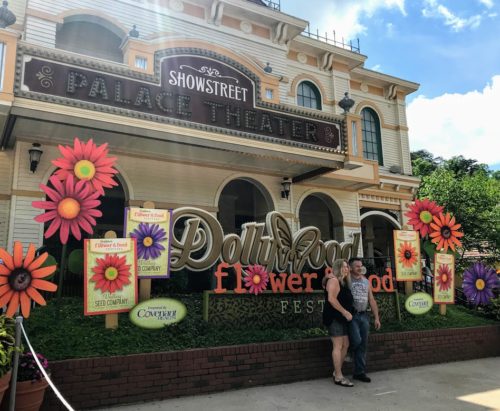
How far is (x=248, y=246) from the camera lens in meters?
8.02

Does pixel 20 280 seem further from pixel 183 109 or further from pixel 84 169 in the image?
pixel 183 109

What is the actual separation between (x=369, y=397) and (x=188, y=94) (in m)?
7.17

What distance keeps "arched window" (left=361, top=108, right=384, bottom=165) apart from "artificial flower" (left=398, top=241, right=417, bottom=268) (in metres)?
8.54

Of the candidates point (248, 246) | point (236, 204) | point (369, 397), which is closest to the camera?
point (369, 397)

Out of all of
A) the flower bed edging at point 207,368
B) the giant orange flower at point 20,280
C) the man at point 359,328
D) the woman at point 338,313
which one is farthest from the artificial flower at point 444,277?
the giant orange flower at point 20,280

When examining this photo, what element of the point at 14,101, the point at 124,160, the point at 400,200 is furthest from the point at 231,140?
the point at 400,200

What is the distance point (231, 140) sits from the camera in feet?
33.4

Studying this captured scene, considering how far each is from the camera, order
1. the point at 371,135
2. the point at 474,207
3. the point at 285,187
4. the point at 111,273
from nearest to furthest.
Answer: the point at 111,273, the point at 285,187, the point at 371,135, the point at 474,207

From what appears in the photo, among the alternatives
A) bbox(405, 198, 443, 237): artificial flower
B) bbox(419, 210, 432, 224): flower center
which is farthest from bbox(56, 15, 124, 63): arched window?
bbox(419, 210, 432, 224): flower center

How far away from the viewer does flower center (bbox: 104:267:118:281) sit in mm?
6434

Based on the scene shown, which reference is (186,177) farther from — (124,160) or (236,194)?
(236,194)

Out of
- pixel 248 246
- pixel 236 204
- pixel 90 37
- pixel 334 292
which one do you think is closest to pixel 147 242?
pixel 248 246

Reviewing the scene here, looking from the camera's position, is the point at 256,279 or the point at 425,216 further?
the point at 425,216

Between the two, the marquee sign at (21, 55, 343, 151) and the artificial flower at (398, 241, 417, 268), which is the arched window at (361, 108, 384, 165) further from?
the artificial flower at (398, 241, 417, 268)
